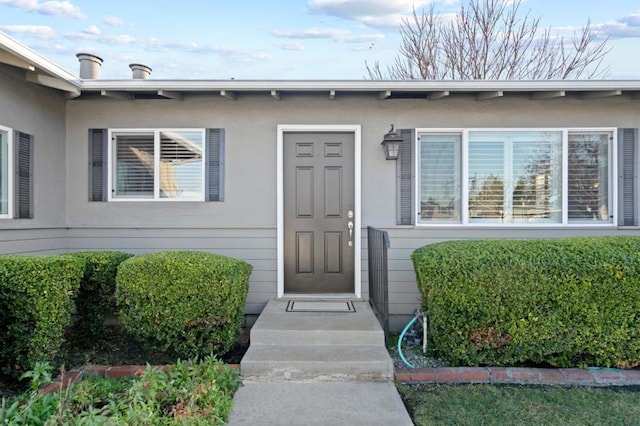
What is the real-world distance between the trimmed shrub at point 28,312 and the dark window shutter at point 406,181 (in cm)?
368

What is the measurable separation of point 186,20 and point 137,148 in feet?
17.4

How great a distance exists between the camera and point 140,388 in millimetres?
2650

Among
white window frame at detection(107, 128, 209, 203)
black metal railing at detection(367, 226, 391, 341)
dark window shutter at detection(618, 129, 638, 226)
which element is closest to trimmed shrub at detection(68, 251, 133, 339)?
white window frame at detection(107, 128, 209, 203)

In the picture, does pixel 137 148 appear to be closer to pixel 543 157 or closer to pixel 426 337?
pixel 426 337

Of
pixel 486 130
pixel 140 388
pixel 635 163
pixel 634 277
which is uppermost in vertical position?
pixel 486 130

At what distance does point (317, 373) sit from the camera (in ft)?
11.1

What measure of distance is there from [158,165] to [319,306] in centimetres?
266

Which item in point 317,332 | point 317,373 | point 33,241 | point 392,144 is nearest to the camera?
point 317,373

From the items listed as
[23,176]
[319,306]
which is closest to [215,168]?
[23,176]

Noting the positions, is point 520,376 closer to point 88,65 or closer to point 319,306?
point 319,306

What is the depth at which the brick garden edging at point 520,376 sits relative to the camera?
3477mm

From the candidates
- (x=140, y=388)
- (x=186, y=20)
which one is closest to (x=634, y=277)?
(x=140, y=388)

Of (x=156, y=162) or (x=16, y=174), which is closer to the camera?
(x=16, y=174)

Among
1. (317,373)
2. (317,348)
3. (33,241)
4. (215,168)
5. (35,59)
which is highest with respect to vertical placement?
(35,59)
